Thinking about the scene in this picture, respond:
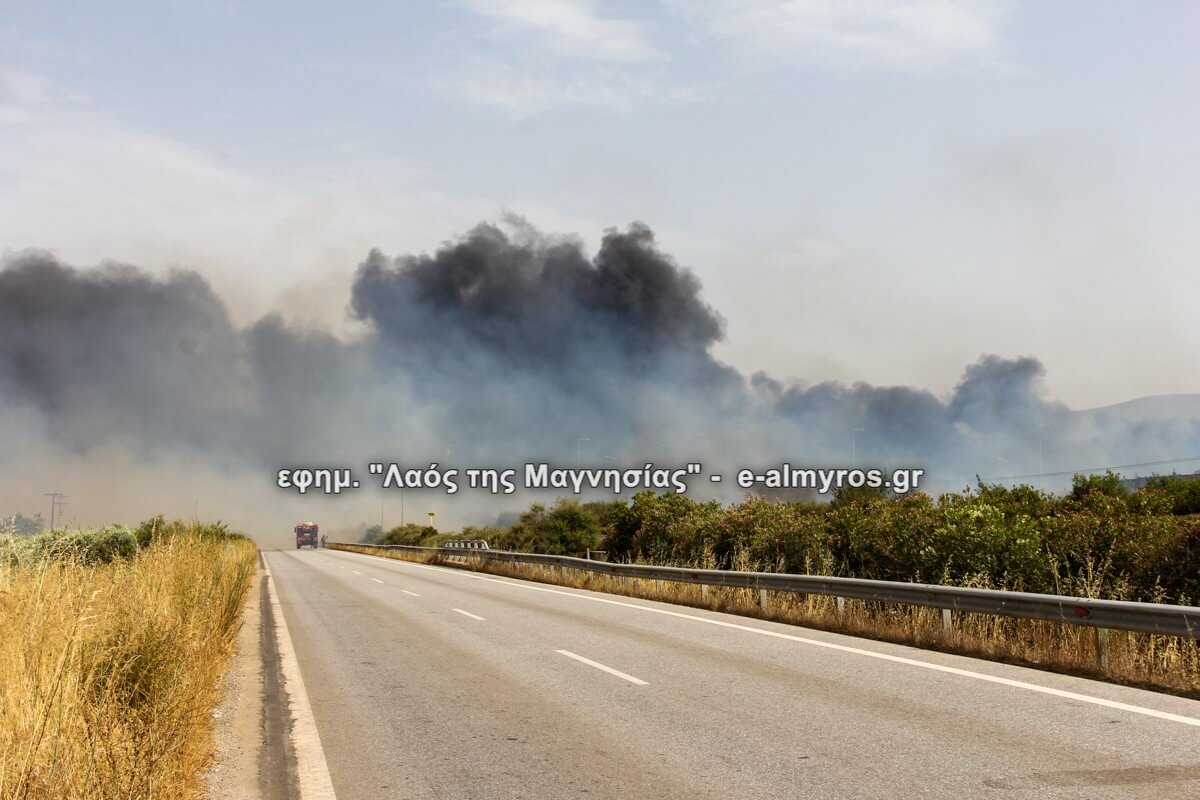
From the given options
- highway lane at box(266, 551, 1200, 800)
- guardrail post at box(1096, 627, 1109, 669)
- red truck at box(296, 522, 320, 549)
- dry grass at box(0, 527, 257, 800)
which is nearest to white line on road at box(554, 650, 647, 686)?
highway lane at box(266, 551, 1200, 800)

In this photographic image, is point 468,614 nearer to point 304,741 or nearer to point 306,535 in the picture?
point 304,741

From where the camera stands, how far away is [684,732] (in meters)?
7.73

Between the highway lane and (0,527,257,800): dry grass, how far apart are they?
115 centimetres

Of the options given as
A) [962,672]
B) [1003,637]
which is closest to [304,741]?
[962,672]

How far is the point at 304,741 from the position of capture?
797 centimetres

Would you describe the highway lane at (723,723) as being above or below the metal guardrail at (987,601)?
below

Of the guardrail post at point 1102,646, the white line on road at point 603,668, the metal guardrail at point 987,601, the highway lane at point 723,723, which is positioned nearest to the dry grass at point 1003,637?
the guardrail post at point 1102,646

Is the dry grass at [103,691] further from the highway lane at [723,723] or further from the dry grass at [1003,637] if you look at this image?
the dry grass at [1003,637]

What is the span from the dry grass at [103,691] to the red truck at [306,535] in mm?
114583

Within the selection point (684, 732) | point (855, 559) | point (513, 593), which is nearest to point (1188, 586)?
point (855, 559)

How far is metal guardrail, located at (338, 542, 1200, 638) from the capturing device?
963 cm

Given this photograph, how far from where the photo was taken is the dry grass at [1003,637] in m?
9.83

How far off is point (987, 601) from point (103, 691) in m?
9.94

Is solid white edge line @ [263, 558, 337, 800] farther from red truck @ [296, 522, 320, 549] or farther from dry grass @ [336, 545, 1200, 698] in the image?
red truck @ [296, 522, 320, 549]
